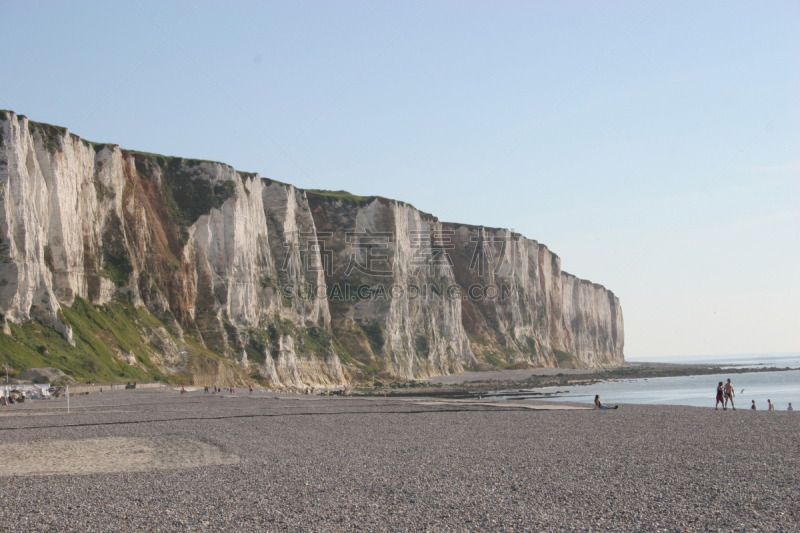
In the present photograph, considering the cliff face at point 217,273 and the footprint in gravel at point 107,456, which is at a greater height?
the cliff face at point 217,273

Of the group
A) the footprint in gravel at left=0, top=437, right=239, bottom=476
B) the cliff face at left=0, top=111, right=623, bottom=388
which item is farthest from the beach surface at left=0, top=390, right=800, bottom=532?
the cliff face at left=0, top=111, right=623, bottom=388

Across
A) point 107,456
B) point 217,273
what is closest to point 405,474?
point 107,456

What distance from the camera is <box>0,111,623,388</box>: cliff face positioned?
42688mm

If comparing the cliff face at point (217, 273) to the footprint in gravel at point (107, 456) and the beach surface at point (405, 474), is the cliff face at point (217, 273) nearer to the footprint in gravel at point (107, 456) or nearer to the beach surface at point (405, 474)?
the beach surface at point (405, 474)

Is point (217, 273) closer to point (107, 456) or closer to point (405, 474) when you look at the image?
point (107, 456)

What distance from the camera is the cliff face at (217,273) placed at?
42.7 metres

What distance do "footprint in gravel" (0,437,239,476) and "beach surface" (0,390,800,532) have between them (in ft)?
0.18

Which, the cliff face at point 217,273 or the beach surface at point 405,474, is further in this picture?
the cliff face at point 217,273

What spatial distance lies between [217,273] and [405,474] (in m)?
Answer: 47.9

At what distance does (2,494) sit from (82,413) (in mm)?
16090

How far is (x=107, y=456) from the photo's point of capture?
14719 mm

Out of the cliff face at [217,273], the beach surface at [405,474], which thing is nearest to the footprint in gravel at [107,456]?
the beach surface at [405,474]

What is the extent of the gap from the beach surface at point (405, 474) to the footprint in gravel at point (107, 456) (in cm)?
6

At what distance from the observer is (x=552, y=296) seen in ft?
391
